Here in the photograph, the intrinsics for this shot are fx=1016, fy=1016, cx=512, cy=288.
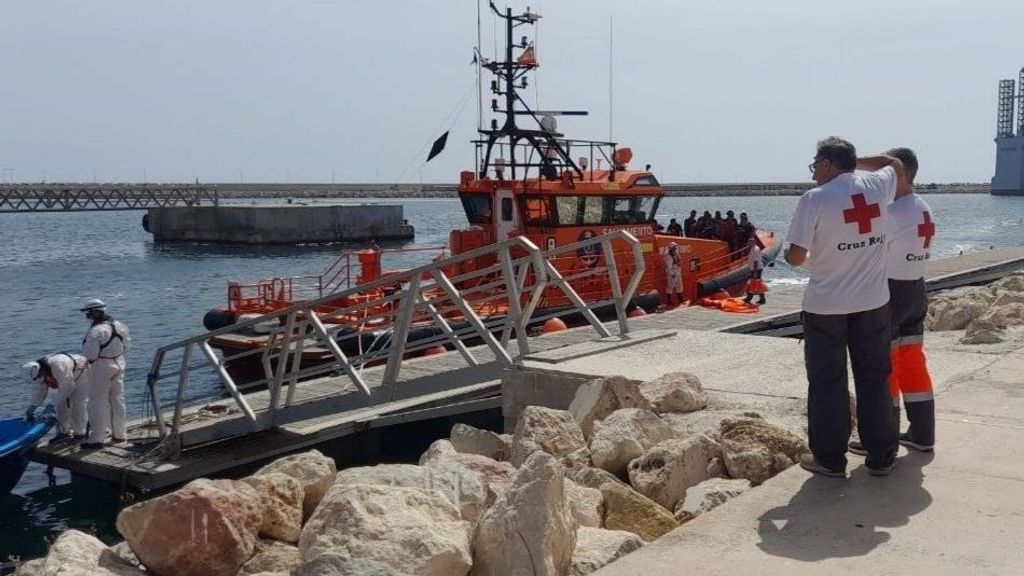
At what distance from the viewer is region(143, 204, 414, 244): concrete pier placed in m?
60.0

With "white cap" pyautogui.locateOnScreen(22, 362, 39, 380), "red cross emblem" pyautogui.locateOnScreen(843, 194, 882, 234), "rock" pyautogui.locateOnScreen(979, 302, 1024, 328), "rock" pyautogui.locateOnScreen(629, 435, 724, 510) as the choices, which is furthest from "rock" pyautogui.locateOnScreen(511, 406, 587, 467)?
"white cap" pyautogui.locateOnScreen(22, 362, 39, 380)

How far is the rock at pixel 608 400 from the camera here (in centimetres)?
596

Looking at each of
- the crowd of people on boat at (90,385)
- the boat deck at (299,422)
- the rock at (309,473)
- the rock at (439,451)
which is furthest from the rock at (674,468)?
the crowd of people on boat at (90,385)

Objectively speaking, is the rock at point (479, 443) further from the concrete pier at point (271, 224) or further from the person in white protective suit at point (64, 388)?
the concrete pier at point (271, 224)

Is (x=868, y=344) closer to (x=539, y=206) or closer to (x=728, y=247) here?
(x=539, y=206)

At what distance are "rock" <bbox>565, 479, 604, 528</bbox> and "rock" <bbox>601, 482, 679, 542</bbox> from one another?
5 centimetres

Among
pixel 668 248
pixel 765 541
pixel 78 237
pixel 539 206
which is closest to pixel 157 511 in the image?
pixel 765 541

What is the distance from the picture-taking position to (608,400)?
19.8ft

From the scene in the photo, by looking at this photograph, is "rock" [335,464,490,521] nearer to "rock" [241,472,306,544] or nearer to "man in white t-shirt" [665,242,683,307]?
"rock" [241,472,306,544]

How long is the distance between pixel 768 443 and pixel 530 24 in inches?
505

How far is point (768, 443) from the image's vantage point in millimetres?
4680

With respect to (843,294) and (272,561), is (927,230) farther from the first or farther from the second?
(272,561)

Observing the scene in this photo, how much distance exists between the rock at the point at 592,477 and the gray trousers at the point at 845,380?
1.02m

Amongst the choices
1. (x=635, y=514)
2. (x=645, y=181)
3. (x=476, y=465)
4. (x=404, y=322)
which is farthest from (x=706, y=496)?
(x=645, y=181)
